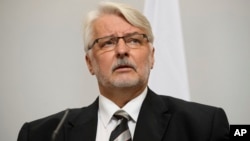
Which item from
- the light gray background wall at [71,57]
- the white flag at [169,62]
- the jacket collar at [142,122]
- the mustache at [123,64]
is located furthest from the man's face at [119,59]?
the light gray background wall at [71,57]

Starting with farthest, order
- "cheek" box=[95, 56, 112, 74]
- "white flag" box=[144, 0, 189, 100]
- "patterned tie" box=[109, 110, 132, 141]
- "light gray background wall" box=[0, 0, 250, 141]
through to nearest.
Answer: "light gray background wall" box=[0, 0, 250, 141]
"white flag" box=[144, 0, 189, 100]
"cheek" box=[95, 56, 112, 74]
"patterned tie" box=[109, 110, 132, 141]

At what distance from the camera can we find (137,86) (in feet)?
5.34

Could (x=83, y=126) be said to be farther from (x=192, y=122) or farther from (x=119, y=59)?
(x=192, y=122)

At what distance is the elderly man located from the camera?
1.53 meters

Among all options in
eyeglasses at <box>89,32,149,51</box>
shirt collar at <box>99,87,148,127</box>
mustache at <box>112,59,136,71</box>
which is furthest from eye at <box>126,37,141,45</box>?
shirt collar at <box>99,87,148,127</box>

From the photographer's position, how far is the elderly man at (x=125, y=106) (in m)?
1.53

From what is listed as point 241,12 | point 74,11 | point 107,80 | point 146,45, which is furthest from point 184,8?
point 107,80

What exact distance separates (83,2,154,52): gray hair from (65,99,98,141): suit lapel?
0.99 ft

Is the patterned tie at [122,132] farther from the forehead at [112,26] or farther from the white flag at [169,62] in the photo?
the white flag at [169,62]

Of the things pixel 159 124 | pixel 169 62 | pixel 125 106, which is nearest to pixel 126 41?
pixel 125 106

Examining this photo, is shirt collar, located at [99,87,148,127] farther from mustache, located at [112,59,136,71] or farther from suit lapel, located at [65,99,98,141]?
mustache, located at [112,59,136,71]

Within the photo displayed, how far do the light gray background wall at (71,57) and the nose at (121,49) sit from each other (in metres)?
1.02

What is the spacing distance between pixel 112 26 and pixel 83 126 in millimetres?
452

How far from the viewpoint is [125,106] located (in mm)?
1617
